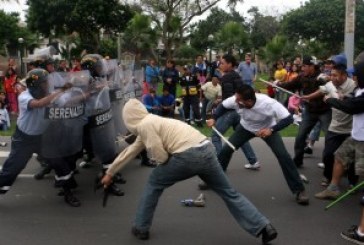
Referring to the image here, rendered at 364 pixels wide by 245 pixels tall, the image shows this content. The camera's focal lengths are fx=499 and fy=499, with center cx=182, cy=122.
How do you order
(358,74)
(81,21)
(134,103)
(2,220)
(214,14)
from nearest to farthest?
(134,103) → (358,74) → (2,220) → (81,21) → (214,14)

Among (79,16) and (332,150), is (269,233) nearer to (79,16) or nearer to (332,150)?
(332,150)

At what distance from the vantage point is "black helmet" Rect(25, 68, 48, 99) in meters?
5.82

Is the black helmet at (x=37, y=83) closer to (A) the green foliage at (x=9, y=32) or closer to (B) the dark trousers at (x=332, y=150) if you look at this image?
(B) the dark trousers at (x=332, y=150)

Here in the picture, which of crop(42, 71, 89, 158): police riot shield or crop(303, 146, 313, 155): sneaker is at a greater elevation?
crop(42, 71, 89, 158): police riot shield

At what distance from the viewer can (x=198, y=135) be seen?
15.2 ft

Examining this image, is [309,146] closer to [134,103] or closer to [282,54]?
[134,103]

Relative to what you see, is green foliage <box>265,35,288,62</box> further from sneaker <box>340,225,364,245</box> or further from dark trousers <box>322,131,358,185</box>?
sneaker <box>340,225,364,245</box>

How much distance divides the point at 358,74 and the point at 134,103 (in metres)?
2.31

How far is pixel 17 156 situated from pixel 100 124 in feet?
3.61

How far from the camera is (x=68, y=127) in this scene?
6098 mm

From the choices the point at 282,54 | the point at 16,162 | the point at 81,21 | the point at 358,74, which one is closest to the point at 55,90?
the point at 16,162

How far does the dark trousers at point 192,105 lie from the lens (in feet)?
43.3

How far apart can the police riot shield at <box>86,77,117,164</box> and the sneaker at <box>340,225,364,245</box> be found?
120 inches

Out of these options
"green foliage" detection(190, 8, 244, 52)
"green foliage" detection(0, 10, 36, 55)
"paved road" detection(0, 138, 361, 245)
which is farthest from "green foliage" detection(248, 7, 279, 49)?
"paved road" detection(0, 138, 361, 245)
